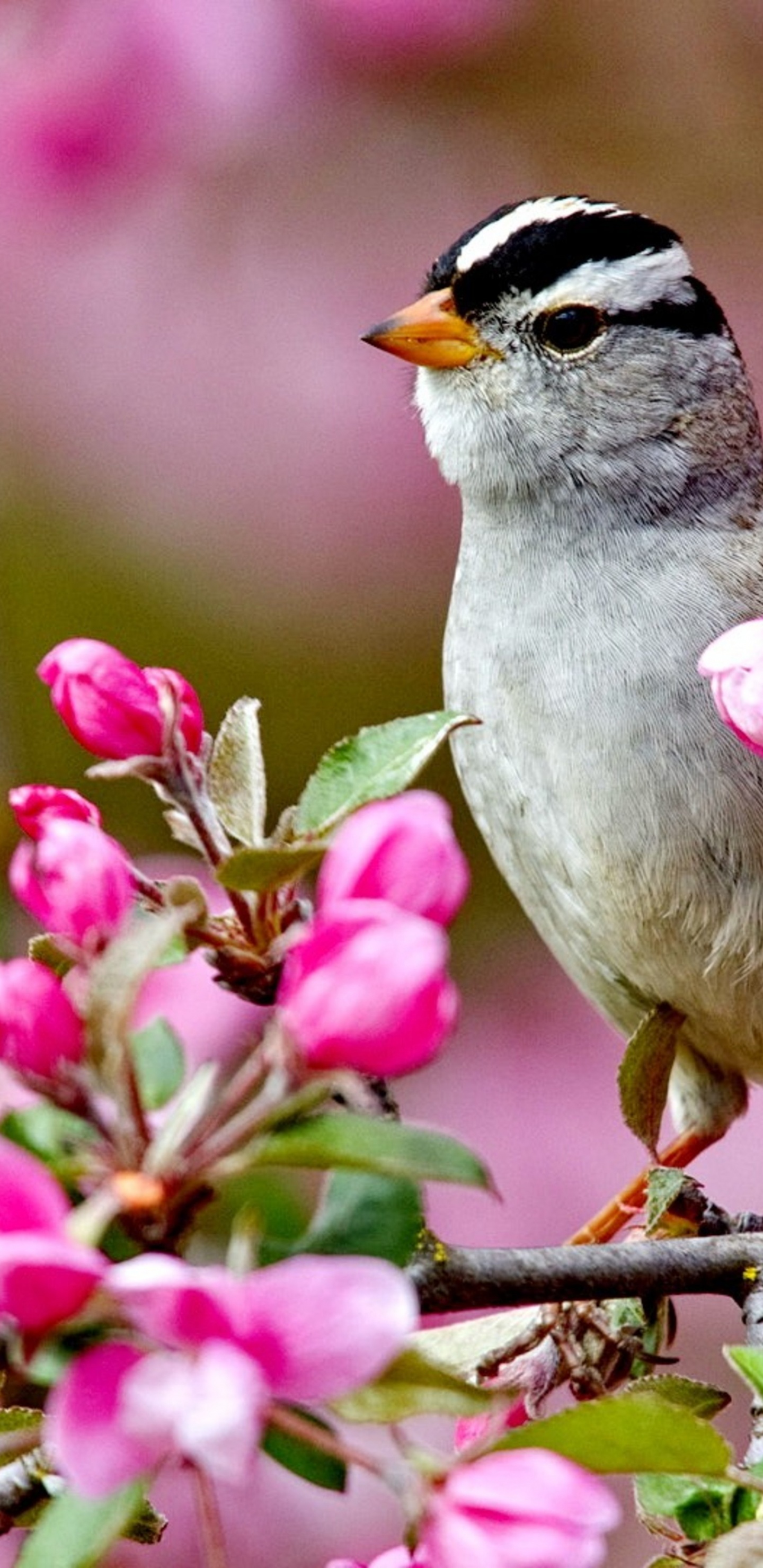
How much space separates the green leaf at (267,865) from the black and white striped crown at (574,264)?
1182mm

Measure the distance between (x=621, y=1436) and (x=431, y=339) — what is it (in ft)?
4.49

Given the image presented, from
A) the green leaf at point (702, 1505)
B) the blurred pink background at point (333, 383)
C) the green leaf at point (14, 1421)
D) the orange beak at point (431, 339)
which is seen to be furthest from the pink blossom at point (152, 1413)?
the blurred pink background at point (333, 383)

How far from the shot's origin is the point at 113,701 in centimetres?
109

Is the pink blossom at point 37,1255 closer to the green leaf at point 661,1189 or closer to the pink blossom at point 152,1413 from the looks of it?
the pink blossom at point 152,1413

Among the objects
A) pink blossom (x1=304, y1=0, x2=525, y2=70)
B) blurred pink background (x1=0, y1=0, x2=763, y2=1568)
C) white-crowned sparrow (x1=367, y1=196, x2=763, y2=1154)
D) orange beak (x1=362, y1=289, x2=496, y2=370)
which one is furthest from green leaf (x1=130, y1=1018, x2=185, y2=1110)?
pink blossom (x1=304, y1=0, x2=525, y2=70)

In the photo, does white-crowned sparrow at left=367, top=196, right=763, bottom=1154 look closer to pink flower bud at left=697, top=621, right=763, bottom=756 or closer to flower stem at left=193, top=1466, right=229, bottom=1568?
pink flower bud at left=697, top=621, right=763, bottom=756

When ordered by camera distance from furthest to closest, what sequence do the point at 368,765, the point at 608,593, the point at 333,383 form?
1. the point at 333,383
2. the point at 608,593
3. the point at 368,765

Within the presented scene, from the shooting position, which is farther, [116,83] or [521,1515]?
[116,83]

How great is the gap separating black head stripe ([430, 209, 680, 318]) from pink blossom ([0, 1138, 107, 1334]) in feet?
4.66

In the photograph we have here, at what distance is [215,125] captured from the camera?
3014mm

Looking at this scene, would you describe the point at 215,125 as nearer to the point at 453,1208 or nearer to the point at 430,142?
the point at 430,142

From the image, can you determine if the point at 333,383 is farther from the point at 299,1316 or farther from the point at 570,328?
the point at 299,1316

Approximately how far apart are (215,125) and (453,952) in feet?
4.12

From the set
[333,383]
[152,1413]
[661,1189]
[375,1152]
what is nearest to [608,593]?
[661,1189]
